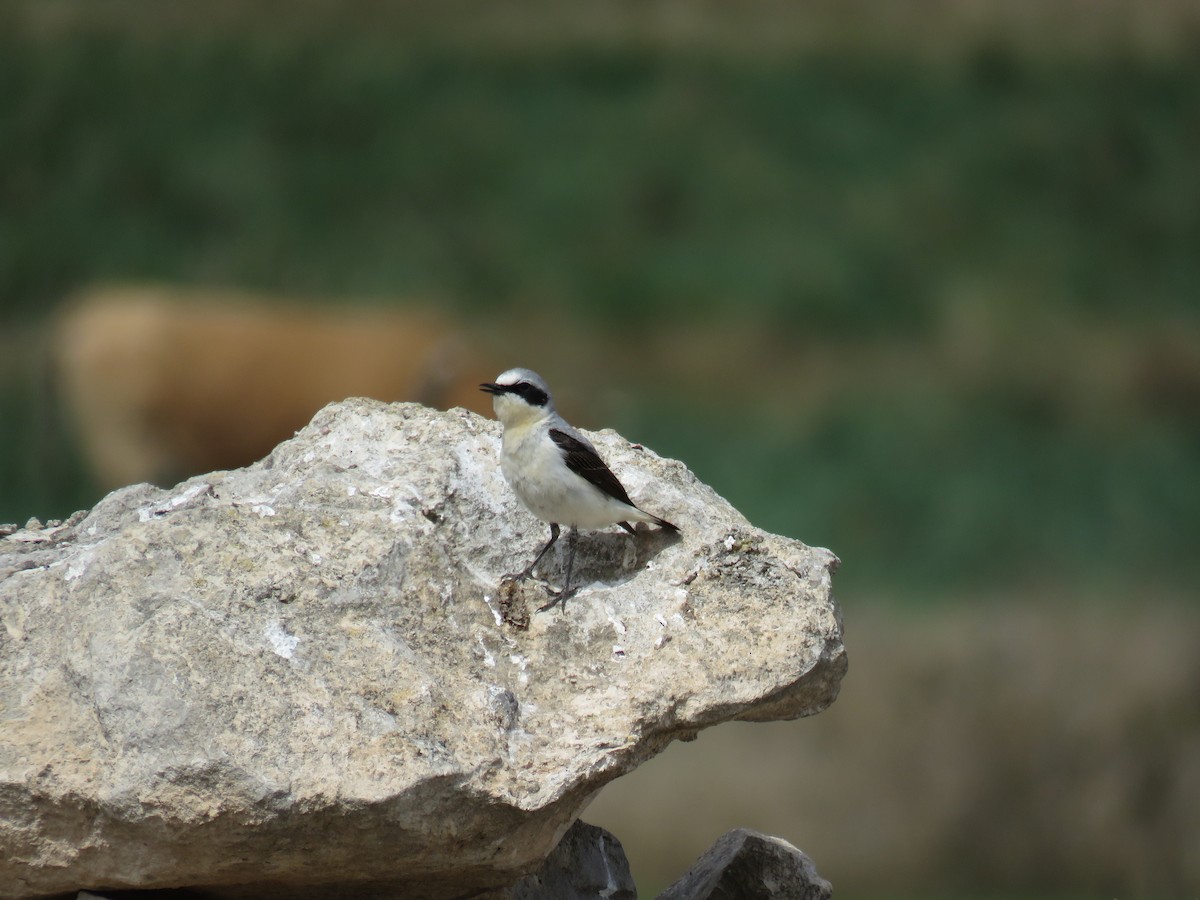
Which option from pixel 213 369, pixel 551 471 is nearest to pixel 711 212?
pixel 213 369

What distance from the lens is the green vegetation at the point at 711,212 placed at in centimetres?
1350

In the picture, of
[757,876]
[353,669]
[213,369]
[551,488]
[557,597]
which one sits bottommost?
[757,876]

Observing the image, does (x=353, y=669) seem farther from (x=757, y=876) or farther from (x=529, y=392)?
(x=757, y=876)

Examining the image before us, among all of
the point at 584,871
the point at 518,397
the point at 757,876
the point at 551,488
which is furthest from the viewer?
the point at 757,876

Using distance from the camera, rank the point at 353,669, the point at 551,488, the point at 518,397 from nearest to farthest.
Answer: the point at 353,669
the point at 551,488
the point at 518,397

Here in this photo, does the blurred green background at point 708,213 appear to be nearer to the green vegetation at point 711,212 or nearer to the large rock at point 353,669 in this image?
the green vegetation at point 711,212

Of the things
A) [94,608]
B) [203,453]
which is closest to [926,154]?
[203,453]

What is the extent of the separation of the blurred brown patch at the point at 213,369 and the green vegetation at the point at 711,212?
37cm

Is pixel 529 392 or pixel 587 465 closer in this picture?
→ pixel 587 465

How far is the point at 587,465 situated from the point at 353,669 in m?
1.06

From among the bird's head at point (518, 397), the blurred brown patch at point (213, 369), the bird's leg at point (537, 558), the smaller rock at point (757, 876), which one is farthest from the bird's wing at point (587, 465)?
the blurred brown patch at point (213, 369)

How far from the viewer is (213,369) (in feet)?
45.3

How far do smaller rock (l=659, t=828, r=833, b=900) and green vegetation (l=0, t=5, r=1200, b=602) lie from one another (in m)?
7.54

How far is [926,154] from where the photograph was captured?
13914mm
